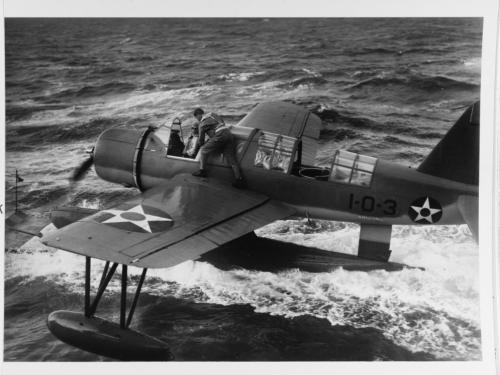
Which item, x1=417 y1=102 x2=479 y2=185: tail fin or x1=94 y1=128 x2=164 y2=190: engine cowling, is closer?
x1=417 y1=102 x2=479 y2=185: tail fin

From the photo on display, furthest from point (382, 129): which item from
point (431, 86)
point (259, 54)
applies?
point (259, 54)

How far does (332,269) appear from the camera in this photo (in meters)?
7.20

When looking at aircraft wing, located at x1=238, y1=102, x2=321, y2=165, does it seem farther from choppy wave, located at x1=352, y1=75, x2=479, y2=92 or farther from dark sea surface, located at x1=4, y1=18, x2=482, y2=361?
choppy wave, located at x1=352, y1=75, x2=479, y2=92

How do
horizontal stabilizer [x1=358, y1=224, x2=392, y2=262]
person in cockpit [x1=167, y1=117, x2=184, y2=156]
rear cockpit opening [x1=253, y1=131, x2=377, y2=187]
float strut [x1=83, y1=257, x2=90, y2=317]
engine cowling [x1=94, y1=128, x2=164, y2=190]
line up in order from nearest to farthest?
1. float strut [x1=83, y1=257, x2=90, y2=317]
2. rear cockpit opening [x1=253, y1=131, x2=377, y2=187]
3. horizontal stabilizer [x1=358, y1=224, x2=392, y2=262]
4. person in cockpit [x1=167, y1=117, x2=184, y2=156]
5. engine cowling [x1=94, y1=128, x2=164, y2=190]

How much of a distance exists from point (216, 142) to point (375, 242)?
2.55 metres

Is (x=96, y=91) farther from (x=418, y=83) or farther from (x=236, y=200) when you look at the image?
(x=418, y=83)

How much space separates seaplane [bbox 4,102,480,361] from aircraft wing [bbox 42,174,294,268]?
0.04 feet

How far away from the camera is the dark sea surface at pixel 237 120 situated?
6.40 meters

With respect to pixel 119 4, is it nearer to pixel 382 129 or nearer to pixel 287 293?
pixel 287 293

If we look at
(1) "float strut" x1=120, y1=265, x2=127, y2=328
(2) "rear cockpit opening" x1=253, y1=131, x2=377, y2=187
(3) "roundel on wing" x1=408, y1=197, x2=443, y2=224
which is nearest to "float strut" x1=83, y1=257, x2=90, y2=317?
(1) "float strut" x1=120, y1=265, x2=127, y2=328

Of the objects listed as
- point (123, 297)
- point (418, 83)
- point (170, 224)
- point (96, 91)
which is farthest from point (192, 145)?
point (418, 83)

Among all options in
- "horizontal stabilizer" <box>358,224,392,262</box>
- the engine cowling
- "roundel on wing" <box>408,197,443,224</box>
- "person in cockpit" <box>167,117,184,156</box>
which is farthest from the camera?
the engine cowling

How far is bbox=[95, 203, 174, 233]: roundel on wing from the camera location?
5748mm

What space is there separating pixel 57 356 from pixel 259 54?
590 cm
